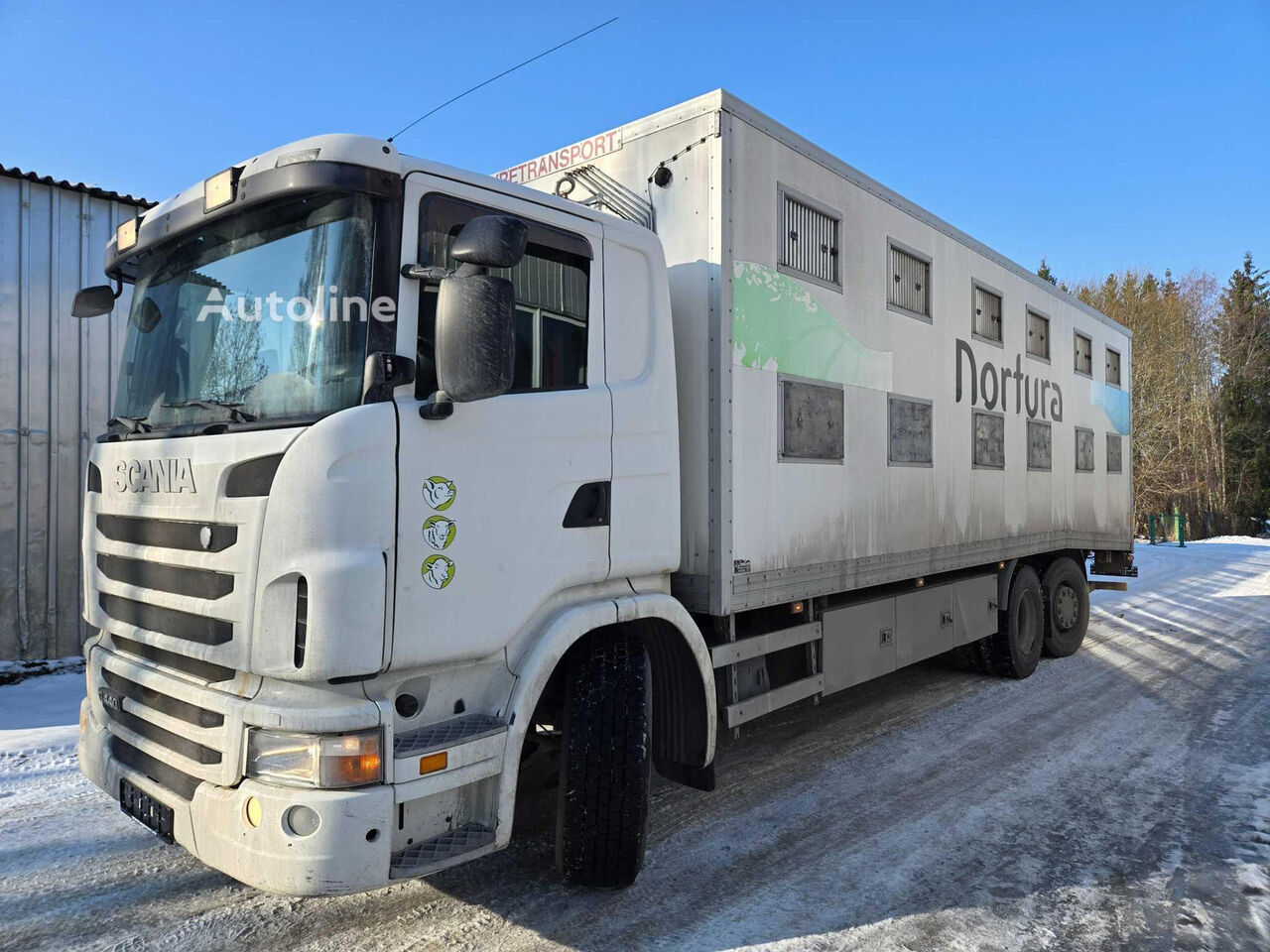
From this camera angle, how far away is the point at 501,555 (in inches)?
125

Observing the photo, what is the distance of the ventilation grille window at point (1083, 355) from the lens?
9242mm

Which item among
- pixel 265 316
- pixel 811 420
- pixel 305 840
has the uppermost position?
pixel 265 316

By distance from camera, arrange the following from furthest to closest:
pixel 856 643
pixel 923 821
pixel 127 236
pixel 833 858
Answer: pixel 856 643, pixel 923 821, pixel 833 858, pixel 127 236

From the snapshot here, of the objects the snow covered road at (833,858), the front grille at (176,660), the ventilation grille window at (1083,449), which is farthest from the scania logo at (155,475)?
the ventilation grille window at (1083,449)

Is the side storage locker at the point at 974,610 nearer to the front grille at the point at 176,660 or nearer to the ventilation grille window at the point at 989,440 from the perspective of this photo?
the ventilation grille window at the point at 989,440

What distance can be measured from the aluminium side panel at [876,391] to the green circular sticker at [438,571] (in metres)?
1.71

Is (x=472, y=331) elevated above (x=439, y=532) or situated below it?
above

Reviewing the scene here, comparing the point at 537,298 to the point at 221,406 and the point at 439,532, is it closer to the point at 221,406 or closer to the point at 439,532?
the point at 439,532

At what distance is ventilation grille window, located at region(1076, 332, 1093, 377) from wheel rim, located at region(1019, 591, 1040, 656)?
109 inches

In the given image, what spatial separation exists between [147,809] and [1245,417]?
Answer: 159 feet

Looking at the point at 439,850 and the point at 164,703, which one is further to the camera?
the point at 164,703

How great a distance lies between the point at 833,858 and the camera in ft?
13.2

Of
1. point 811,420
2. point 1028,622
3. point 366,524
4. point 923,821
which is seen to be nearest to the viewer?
point 366,524

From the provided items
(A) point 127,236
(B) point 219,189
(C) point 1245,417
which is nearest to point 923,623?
(B) point 219,189
